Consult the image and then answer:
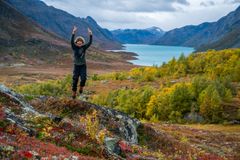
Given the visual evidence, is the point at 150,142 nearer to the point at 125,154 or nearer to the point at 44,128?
the point at 125,154

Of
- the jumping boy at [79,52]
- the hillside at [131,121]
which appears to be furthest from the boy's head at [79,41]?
the hillside at [131,121]

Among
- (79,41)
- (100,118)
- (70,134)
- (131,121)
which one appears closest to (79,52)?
(79,41)

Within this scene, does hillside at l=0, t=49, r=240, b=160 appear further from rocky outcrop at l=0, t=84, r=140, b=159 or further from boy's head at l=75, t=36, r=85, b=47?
boy's head at l=75, t=36, r=85, b=47

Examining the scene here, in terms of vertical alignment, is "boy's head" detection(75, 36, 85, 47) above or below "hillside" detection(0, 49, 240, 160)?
above

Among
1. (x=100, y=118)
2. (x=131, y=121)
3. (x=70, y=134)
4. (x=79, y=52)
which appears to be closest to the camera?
(x=70, y=134)

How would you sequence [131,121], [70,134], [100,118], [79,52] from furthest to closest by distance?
[131,121] → [79,52] → [100,118] → [70,134]

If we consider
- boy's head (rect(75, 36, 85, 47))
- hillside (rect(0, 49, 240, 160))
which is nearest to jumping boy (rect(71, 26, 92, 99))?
boy's head (rect(75, 36, 85, 47))

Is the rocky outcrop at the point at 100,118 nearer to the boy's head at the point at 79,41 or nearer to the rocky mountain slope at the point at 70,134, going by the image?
the rocky mountain slope at the point at 70,134

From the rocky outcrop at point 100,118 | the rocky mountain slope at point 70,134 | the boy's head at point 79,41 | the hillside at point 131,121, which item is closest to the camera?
the rocky mountain slope at point 70,134

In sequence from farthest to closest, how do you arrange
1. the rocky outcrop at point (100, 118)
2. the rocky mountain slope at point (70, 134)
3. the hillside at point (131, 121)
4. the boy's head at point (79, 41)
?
the boy's head at point (79, 41) → the rocky outcrop at point (100, 118) → the hillside at point (131, 121) → the rocky mountain slope at point (70, 134)

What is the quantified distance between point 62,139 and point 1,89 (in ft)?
22.8

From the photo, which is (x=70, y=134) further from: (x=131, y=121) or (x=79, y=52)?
(x=131, y=121)

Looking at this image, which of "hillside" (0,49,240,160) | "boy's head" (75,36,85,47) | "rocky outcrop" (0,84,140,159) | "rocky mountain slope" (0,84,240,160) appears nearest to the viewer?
"rocky mountain slope" (0,84,240,160)

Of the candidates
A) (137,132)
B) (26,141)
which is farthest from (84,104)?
(26,141)
